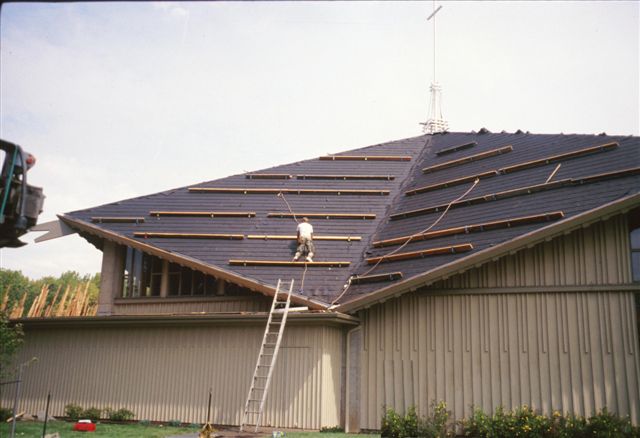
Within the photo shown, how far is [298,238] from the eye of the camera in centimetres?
2020

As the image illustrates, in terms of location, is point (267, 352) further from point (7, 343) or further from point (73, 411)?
point (7, 343)

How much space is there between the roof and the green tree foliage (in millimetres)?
3816

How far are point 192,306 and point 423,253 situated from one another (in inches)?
282

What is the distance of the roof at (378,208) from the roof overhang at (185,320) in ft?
2.42

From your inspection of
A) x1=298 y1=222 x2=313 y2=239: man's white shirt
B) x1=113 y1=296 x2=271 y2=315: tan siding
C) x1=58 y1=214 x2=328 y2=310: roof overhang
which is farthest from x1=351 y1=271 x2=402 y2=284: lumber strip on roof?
x1=113 y1=296 x2=271 y2=315: tan siding

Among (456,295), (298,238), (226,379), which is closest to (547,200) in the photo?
(456,295)

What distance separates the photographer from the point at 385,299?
17391 mm

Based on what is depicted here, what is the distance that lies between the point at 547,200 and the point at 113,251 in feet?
44.3

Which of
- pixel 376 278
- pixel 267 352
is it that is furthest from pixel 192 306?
pixel 376 278

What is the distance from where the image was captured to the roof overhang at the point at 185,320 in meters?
17.4

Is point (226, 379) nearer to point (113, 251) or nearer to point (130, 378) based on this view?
point (130, 378)

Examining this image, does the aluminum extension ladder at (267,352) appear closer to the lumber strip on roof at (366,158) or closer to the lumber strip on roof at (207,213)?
the lumber strip on roof at (207,213)

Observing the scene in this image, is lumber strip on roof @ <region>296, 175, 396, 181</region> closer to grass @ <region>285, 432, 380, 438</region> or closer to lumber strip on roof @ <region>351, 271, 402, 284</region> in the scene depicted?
lumber strip on roof @ <region>351, 271, 402, 284</region>

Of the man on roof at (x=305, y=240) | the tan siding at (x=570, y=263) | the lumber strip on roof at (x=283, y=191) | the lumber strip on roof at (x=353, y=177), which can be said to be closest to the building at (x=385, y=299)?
the tan siding at (x=570, y=263)
